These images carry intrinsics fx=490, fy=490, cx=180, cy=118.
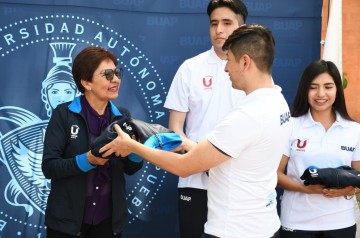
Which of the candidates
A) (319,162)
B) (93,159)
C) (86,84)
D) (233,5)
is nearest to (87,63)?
→ (86,84)

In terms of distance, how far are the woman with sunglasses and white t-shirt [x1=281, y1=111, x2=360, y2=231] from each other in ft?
2.85

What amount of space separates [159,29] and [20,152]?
1.21 m

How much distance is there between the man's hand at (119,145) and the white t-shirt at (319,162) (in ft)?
3.31

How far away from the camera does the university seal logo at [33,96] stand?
3.11 meters

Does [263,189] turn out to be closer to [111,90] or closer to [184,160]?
[184,160]

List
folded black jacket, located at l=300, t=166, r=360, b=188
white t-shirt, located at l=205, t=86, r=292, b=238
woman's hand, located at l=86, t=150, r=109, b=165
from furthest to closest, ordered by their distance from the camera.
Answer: folded black jacket, located at l=300, t=166, r=360, b=188 → woman's hand, located at l=86, t=150, r=109, b=165 → white t-shirt, located at l=205, t=86, r=292, b=238

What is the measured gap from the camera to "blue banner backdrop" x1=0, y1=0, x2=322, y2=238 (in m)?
3.12

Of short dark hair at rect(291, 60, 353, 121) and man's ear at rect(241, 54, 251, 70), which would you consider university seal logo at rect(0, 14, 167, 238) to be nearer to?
short dark hair at rect(291, 60, 353, 121)

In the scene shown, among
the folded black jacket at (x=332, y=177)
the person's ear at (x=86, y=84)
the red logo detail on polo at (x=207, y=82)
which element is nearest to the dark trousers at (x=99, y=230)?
the person's ear at (x=86, y=84)

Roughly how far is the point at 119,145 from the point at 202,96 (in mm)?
763

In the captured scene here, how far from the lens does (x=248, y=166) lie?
1878 millimetres

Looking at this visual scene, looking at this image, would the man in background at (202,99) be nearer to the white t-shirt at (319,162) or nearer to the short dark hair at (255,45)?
the white t-shirt at (319,162)

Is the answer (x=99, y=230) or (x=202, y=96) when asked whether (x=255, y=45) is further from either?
(x=99, y=230)

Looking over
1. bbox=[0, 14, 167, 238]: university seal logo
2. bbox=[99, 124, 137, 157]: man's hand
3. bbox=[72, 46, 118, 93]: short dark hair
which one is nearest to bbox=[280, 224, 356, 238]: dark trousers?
bbox=[99, 124, 137, 157]: man's hand
